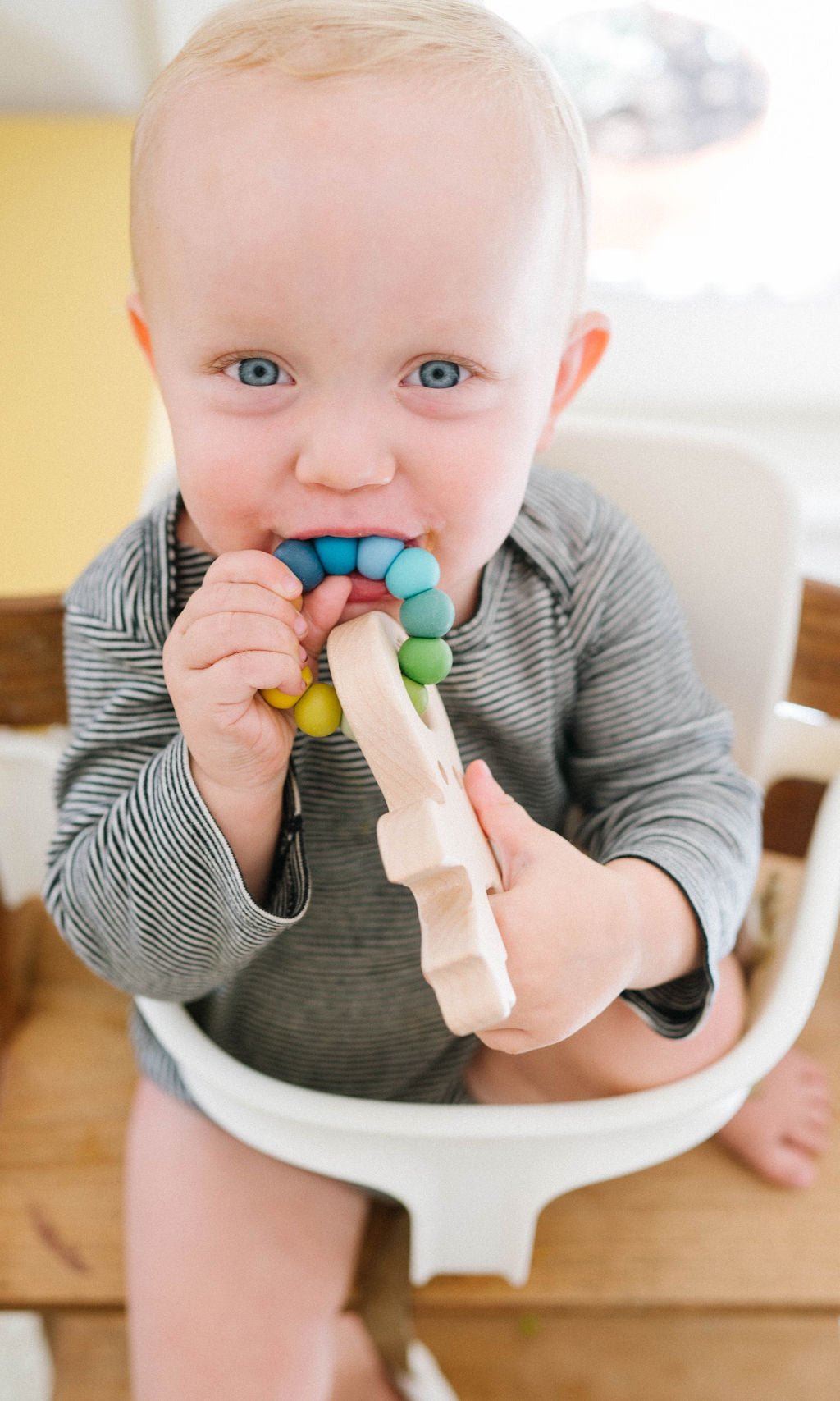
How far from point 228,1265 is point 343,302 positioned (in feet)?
1.60

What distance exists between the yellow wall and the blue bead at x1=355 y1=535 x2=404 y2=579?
1.21 feet

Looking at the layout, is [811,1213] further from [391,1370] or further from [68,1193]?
[68,1193]

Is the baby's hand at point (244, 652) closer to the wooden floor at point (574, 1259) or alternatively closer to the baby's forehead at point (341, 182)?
the baby's forehead at point (341, 182)

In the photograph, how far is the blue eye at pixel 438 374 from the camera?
1.47 ft

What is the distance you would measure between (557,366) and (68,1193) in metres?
0.54

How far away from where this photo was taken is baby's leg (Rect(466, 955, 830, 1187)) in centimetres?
59

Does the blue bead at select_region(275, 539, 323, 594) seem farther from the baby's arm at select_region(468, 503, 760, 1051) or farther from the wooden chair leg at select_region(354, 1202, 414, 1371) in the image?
the wooden chair leg at select_region(354, 1202, 414, 1371)

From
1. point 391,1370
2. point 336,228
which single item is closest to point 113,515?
point 336,228

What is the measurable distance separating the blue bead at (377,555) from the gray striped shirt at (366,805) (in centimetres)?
13

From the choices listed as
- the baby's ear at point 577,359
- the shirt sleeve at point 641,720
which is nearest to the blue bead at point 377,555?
the baby's ear at point 577,359

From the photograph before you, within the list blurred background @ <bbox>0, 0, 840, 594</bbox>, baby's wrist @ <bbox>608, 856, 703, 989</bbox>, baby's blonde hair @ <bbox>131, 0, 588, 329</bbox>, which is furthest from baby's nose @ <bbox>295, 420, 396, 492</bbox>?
blurred background @ <bbox>0, 0, 840, 594</bbox>

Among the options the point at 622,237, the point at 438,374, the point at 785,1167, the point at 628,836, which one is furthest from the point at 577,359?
the point at 622,237

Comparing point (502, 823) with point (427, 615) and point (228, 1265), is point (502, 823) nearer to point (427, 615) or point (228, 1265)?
point (427, 615)

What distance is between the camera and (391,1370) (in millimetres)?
784
